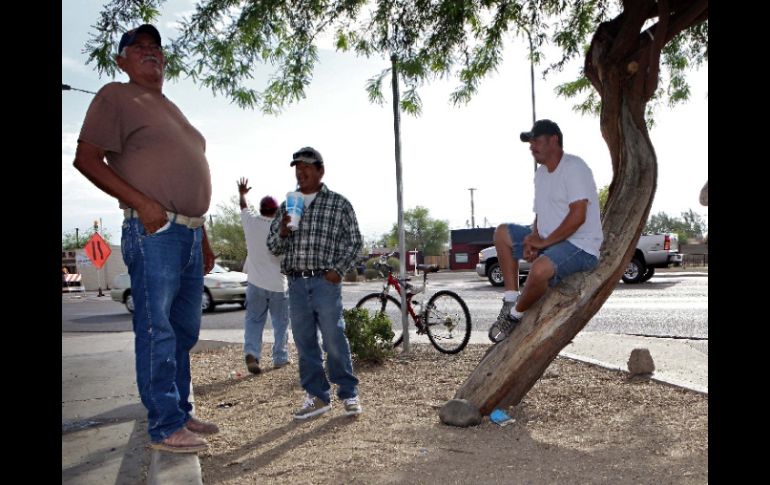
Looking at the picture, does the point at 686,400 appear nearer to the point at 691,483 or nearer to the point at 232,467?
the point at 691,483

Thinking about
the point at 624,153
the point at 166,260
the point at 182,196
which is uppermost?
the point at 624,153

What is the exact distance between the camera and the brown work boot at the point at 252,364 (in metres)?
7.03

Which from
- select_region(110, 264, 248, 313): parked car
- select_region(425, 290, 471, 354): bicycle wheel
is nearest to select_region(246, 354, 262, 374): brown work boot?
select_region(425, 290, 471, 354): bicycle wheel

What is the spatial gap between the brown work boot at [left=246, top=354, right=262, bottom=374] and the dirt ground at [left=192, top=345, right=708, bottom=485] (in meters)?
0.52

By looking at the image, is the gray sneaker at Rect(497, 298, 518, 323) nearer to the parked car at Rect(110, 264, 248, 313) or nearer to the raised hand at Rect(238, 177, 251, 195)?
the raised hand at Rect(238, 177, 251, 195)

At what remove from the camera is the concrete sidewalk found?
11.1 ft

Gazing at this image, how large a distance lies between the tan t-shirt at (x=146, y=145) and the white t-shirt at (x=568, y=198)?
2.34m

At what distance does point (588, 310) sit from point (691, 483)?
1.62 metres

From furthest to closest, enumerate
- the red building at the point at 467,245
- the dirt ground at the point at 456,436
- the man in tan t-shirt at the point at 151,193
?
the red building at the point at 467,245
the dirt ground at the point at 456,436
the man in tan t-shirt at the point at 151,193

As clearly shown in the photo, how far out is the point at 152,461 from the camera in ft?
11.2

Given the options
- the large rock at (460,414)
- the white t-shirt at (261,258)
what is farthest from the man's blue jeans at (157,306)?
the white t-shirt at (261,258)

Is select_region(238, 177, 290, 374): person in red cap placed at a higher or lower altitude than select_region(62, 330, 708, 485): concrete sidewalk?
higher

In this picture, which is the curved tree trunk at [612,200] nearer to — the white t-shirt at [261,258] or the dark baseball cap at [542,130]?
the dark baseball cap at [542,130]
